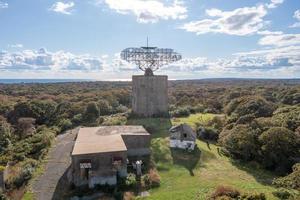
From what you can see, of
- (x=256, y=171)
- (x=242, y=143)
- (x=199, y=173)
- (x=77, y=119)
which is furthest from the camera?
(x=77, y=119)

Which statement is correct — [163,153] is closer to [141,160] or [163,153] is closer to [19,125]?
[141,160]

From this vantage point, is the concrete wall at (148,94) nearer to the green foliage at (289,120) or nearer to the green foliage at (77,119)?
the green foliage at (77,119)

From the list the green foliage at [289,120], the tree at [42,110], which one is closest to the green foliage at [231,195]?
the green foliage at [289,120]

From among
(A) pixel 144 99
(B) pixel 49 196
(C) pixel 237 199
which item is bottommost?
(B) pixel 49 196

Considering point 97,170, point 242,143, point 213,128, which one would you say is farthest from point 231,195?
point 213,128

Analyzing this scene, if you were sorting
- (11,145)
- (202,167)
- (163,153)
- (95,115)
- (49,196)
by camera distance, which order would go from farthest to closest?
(95,115) → (11,145) → (163,153) → (202,167) → (49,196)

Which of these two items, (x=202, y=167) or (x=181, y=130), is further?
(x=181, y=130)

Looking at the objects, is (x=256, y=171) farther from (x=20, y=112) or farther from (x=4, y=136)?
(x=20, y=112)

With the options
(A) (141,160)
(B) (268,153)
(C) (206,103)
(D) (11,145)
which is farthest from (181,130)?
(C) (206,103)
